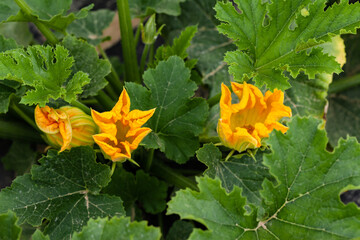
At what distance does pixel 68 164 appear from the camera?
4.60ft

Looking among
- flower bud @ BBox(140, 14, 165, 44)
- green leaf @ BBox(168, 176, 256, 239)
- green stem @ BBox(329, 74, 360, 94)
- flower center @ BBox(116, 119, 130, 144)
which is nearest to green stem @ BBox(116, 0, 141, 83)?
flower bud @ BBox(140, 14, 165, 44)

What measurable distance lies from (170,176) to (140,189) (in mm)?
125

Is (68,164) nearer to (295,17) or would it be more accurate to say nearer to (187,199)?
(187,199)

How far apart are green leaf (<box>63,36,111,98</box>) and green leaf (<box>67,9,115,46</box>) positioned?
403 mm

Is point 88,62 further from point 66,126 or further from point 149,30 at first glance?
point 66,126

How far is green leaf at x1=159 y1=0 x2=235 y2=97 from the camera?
1816 mm

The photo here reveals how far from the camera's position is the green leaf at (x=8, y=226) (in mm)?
1172

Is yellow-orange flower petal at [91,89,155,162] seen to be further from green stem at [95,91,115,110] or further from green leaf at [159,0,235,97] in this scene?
green leaf at [159,0,235,97]

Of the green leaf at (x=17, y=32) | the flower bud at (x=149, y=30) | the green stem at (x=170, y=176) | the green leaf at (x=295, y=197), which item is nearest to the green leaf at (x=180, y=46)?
the flower bud at (x=149, y=30)

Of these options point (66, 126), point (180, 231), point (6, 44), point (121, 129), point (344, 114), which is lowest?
point (344, 114)

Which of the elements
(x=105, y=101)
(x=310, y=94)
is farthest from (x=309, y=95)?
(x=105, y=101)

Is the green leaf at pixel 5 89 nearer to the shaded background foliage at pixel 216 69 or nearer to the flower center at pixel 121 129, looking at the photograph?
the flower center at pixel 121 129

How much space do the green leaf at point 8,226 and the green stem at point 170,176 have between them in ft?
2.08

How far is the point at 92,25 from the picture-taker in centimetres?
202
